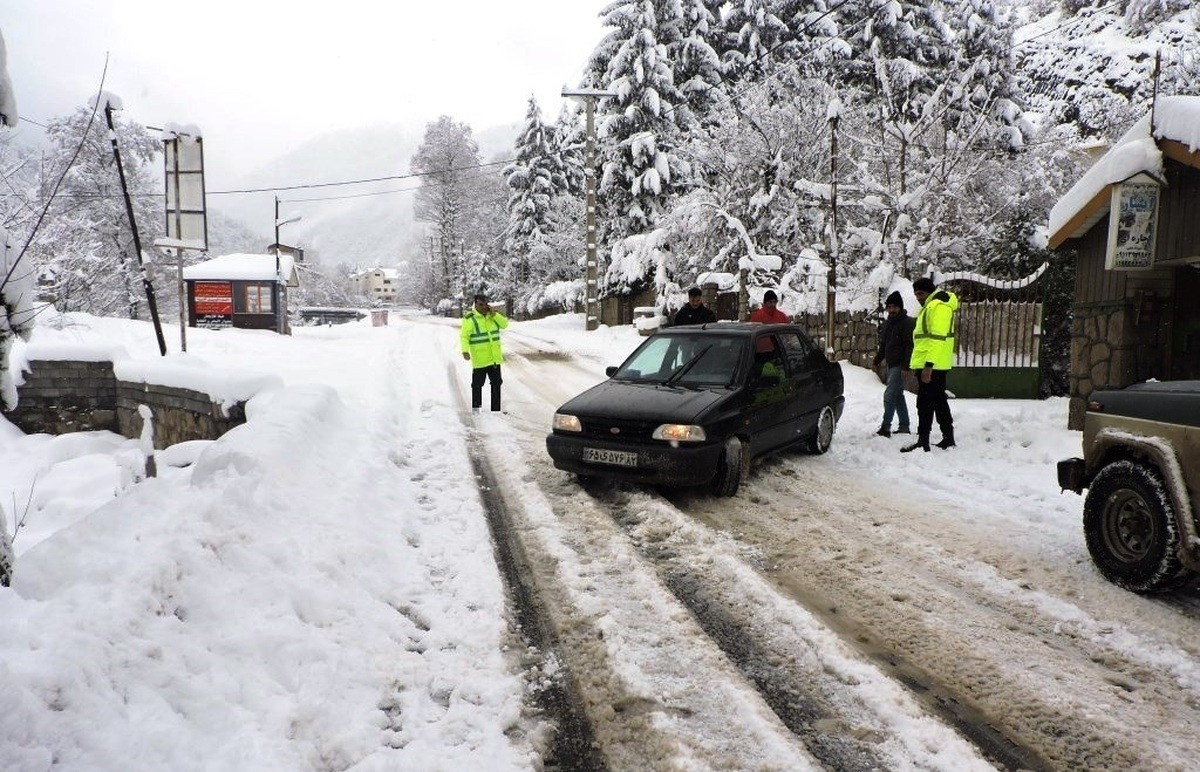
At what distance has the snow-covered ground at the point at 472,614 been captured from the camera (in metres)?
2.47

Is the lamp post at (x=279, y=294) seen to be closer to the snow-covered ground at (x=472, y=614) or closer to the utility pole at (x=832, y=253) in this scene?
the utility pole at (x=832, y=253)

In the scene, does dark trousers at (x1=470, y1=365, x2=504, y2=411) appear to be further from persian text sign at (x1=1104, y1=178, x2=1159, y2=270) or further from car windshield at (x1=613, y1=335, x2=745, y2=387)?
persian text sign at (x1=1104, y1=178, x2=1159, y2=270)

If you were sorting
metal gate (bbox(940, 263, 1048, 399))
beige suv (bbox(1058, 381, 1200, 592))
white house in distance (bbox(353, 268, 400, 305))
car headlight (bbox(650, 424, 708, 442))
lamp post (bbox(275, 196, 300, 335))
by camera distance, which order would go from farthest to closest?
white house in distance (bbox(353, 268, 400, 305)) → lamp post (bbox(275, 196, 300, 335)) → metal gate (bbox(940, 263, 1048, 399)) → car headlight (bbox(650, 424, 708, 442)) → beige suv (bbox(1058, 381, 1200, 592))

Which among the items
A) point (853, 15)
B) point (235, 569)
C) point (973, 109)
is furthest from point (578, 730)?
point (853, 15)

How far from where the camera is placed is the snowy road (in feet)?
8.61

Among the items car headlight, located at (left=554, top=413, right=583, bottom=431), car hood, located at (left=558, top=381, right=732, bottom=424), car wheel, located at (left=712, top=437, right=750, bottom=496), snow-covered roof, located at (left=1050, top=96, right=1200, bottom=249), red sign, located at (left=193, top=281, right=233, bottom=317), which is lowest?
car wheel, located at (left=712, top=437, right=750, bottom=496)

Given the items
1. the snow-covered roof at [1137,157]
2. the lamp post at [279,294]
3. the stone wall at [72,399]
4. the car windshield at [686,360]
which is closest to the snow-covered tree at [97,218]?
the lamp post at [279,294]

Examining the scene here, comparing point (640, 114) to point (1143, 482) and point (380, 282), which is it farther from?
point (380, 282)

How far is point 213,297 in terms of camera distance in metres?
33.5

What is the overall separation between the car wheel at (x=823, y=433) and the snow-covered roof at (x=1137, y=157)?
14.1 ft

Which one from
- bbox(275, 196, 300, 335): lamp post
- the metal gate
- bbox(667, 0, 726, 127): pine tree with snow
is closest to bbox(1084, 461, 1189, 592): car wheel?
the metal gate

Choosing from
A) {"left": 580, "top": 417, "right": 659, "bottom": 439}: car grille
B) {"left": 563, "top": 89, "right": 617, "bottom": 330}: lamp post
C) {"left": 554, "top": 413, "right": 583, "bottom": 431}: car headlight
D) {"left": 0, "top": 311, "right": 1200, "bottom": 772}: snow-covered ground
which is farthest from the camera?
{"left": 563, "top": 89, "right": 617, "bottom": 330}: lamp post

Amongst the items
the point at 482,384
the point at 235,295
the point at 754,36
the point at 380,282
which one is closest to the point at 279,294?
the point at 235,295

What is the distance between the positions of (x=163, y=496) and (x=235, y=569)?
1.05m
